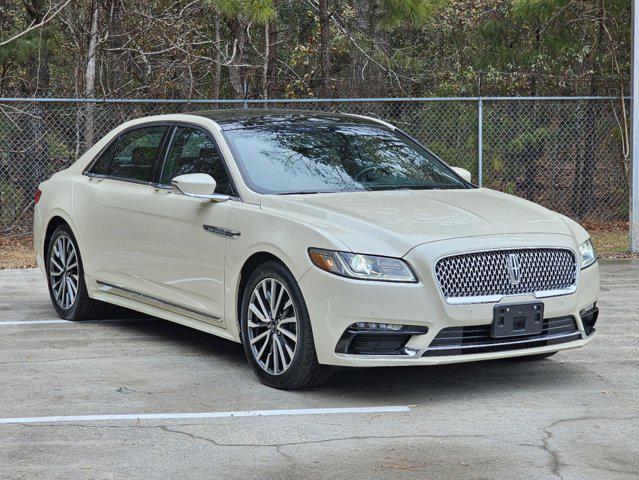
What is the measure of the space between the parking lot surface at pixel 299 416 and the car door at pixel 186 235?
44 cm

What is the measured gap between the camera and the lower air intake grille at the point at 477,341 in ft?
20.7

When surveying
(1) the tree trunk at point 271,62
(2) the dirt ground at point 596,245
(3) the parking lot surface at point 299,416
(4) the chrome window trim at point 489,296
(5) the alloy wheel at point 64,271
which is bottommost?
(2) the dirt ground at point 596,245

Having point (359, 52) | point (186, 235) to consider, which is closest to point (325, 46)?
point (359, 52)

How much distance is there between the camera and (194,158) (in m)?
7.88

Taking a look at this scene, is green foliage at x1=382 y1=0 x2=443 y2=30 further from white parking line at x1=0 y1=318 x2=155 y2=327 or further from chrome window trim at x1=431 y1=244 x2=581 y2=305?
chrome window trim at x1=431 y1=244 x2=581 y2=305

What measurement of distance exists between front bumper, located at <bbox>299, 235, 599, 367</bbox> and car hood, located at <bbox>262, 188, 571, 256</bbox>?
12 centimetres

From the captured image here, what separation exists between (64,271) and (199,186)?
8.08ft

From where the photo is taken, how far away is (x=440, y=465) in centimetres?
521

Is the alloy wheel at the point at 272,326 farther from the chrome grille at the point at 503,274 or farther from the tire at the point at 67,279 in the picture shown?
the tire at the point at 67,279

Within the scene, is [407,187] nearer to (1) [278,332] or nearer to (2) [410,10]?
(1) [278,332]

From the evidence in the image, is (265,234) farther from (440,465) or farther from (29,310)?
(29,310)

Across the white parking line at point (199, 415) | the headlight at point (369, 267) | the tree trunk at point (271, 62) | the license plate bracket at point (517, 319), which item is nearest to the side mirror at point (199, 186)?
the headlight at point (369, 267)

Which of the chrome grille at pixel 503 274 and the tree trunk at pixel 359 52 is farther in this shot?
the tree trunk at pixel 359 52

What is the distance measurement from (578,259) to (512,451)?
1759 mm
